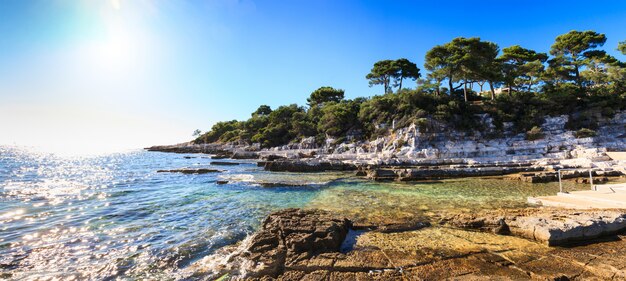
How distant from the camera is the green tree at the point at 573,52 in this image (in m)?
41.8

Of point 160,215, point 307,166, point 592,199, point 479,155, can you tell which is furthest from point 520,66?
point 160,215

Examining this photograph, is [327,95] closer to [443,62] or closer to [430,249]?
[443,62]

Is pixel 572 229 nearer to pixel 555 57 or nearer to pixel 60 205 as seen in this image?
pixel 60 205

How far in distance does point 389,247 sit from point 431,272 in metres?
1.47

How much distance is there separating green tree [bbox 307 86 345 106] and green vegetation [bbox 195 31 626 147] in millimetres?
18727

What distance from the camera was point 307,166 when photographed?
2862 cm

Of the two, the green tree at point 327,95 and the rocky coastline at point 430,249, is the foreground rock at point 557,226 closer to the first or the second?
the rocky coastline at point 430,249

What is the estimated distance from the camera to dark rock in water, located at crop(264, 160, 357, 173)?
93.7ft

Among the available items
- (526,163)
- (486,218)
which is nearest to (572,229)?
(486,218)

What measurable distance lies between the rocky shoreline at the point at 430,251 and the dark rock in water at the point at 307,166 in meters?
20.3

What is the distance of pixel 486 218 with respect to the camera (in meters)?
8.20

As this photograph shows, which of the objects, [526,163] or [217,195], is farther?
[526,163]

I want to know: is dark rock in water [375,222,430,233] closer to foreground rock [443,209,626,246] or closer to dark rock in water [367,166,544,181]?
foreground rock [443,209,626,246]

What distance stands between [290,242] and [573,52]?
2347 inches
